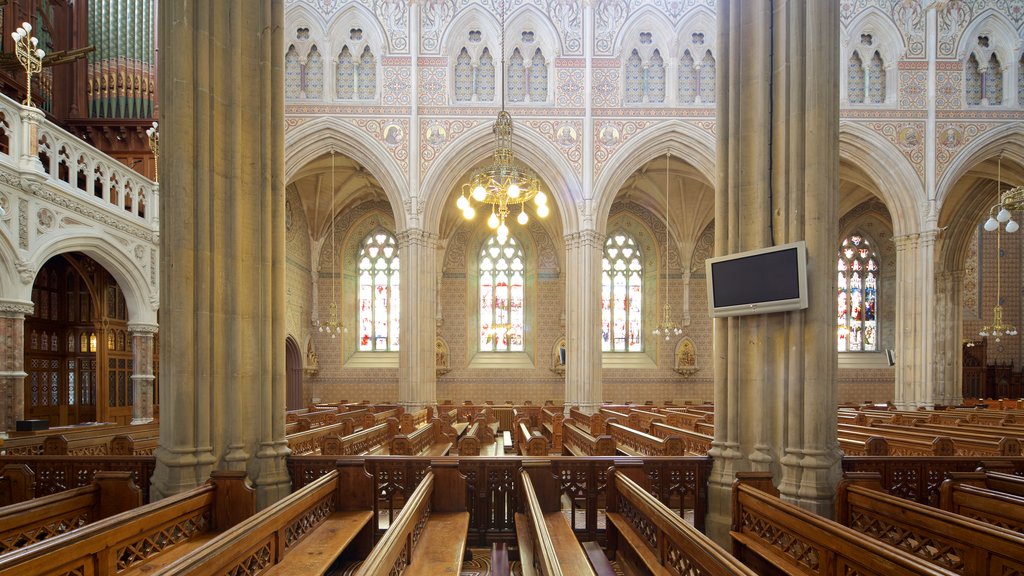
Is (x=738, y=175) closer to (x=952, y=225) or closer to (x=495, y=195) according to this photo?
(x=495, y=195)

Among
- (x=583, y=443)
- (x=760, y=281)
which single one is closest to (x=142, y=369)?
(x=583, y=443)

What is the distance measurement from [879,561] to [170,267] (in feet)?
18.9

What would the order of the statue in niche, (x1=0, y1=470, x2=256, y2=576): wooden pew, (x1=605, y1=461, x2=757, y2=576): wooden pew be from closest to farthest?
(x1=0, y1=470, x2=256, y2=576): wooden pew → (x1=605, y1=461, x2=757, y2=576): wooden pew → the statue in niche

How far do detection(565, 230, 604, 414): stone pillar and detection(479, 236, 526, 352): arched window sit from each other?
6807 mm

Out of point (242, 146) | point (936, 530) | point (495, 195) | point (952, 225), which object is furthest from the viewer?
point (952, 225)

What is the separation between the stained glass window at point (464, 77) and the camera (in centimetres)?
1777

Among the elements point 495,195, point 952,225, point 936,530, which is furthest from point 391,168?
point 952,225

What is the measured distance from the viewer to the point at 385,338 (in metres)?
24.0

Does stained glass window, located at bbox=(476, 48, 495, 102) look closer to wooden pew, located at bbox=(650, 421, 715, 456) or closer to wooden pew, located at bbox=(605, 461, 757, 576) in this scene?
wooden pew, located at bbox=(650, 421, 715, 456)

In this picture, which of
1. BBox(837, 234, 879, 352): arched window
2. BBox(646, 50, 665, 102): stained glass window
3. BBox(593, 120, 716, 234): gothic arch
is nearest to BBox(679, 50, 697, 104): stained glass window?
BBox(646, 50, 665, 102): stained glass window

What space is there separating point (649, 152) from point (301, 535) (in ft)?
51.6

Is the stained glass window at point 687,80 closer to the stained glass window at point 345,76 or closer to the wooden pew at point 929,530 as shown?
the stained glass window at point 345,76

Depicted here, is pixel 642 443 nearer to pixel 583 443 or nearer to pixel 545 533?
pixel 583 443

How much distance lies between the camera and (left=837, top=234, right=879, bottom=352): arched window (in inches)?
950
